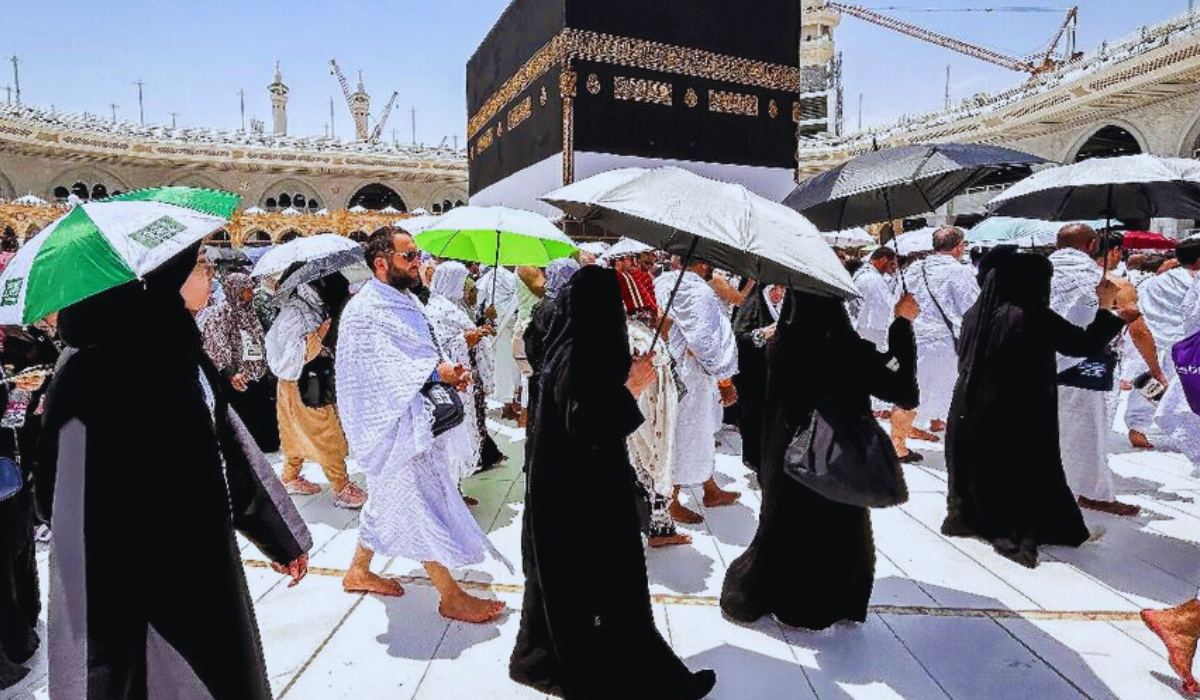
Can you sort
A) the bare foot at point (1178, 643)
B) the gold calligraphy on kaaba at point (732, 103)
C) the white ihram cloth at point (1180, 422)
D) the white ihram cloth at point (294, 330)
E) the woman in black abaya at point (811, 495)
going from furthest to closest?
1. the gold calligraphy on kaaba at point (732, 103)
2. the white ihram cloth at point (294, 330)
3. the white ihram cloth at point (1180, 422)
4. the woman in black abaya at point (811, 495)
5. the bare foot at point (1178, 643)

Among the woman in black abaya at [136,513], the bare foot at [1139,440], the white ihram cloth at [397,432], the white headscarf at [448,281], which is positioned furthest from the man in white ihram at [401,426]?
the bare foot at [1139,440]

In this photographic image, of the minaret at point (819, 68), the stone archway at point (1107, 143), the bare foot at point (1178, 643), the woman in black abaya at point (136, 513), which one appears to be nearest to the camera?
the woman in black abaya at point (136, 513)

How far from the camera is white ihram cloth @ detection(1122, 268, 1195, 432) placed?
443cm

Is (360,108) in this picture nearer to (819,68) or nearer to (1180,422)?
(819,68)

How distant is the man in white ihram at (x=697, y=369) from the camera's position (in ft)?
10.7

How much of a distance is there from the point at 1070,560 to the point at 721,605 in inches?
60.3

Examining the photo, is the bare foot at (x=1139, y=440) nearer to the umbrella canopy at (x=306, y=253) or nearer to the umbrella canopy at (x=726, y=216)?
the umbrella canopy at (x=726, y=216)

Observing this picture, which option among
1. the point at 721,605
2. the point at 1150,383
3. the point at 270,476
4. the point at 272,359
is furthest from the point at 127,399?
the point at 1150,383

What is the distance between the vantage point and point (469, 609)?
2348 millimetres

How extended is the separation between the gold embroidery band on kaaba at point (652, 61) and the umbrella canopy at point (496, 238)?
11.1m

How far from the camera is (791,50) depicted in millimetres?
15797

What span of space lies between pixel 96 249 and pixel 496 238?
280 cm

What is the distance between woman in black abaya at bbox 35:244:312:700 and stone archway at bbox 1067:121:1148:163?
66.1 feet

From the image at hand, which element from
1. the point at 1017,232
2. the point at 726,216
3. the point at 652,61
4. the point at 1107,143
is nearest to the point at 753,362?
the point at 726,216
